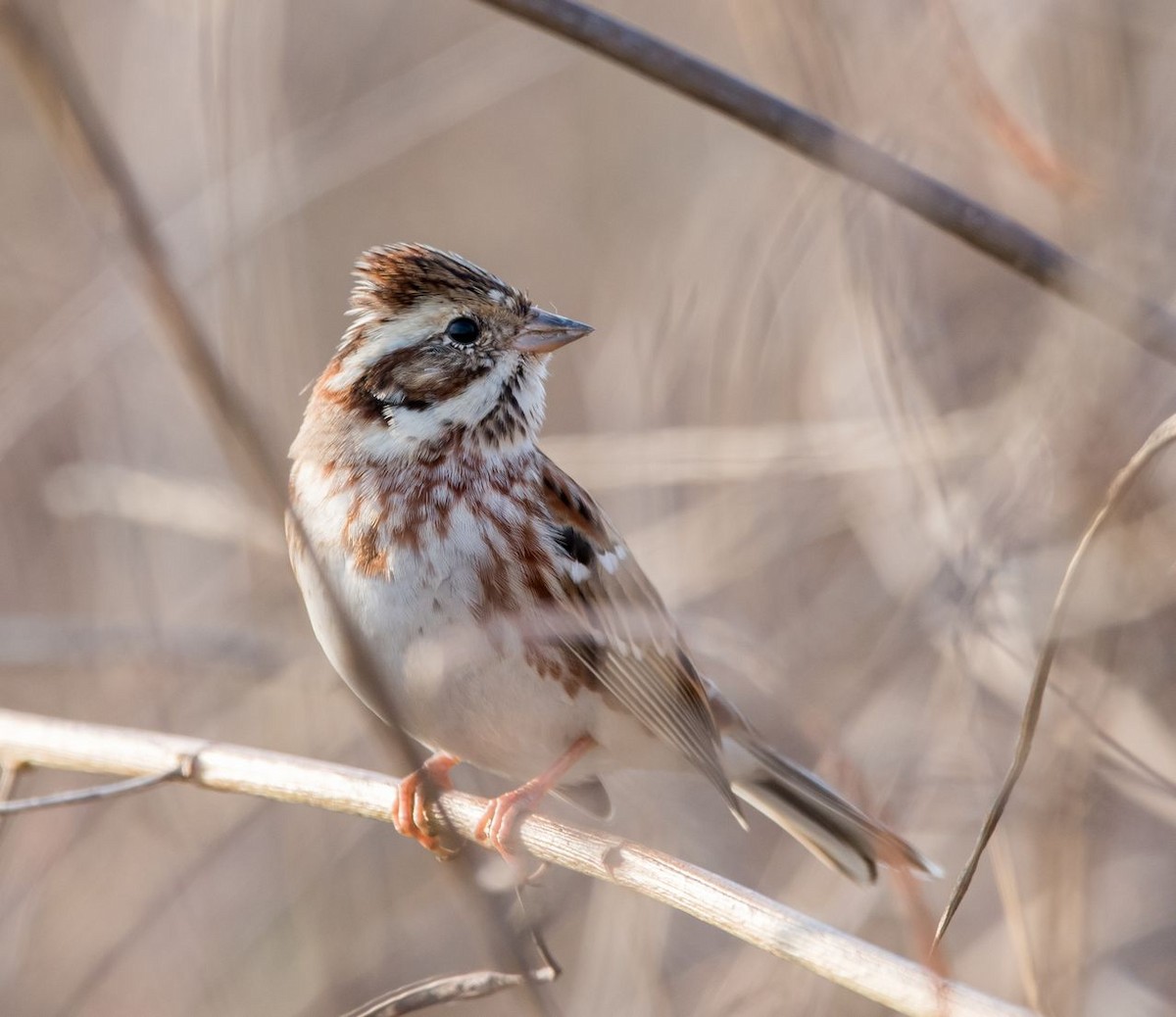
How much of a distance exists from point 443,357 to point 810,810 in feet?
5.43

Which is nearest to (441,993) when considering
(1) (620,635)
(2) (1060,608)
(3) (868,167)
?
(1) (620,635)

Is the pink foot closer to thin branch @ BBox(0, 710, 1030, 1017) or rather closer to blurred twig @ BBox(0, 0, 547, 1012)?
thin branch @ BBox(0, 710, 1030, 1017)

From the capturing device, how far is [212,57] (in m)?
4.07

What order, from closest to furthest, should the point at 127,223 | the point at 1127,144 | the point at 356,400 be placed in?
the point at 127,223
the point at 356,400
the point at 1127,144

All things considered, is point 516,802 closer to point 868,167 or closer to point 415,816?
point 415,816

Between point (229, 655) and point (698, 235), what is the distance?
2511 millimetres

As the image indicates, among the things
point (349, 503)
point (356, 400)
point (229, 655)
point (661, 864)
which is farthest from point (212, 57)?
point (661, 864)

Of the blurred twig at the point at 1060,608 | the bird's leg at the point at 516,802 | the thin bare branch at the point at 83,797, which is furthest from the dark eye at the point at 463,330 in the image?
the blurred twig at the point at 1060,608

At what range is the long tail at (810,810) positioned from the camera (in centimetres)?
382

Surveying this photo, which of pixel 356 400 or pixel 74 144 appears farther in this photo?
pixel 356 400

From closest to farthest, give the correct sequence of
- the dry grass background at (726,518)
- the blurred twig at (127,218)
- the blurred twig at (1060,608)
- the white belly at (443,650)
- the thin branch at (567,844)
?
the blurred twig at (127,218) → the blurred twig at (1060,608) → the thin branch at (567,844) → the white belly at (443,650) → the dry grass background at (726,518)

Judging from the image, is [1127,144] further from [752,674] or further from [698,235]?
[752,674]

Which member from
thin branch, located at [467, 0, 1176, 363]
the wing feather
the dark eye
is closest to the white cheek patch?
the wing feather

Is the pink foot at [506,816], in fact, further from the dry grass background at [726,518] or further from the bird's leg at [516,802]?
the dry grass background at [726,518]
